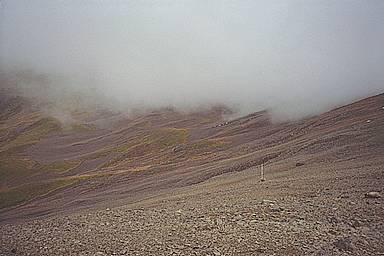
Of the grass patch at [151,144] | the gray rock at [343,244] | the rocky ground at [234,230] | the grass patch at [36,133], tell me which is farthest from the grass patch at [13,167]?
the gray rock at [343,244]

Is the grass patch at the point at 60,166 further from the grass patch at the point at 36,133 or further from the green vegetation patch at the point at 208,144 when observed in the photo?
the grass patch at the point at 36,133

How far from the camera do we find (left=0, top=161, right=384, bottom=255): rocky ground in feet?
44.6

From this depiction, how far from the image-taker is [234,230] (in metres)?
15.3

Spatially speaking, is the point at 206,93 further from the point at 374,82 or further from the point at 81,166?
the point at 81,166

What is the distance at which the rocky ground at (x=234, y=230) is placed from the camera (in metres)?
13.6

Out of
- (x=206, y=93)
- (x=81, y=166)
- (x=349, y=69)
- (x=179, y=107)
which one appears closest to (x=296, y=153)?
(x=81, y=166)

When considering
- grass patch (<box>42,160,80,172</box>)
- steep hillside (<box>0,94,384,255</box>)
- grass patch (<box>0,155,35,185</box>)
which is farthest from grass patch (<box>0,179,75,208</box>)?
grass patch (<box>42,160,80,172</box>)

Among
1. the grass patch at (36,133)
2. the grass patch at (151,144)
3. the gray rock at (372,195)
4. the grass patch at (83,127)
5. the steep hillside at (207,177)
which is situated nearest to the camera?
the steep hillside at (207,177)

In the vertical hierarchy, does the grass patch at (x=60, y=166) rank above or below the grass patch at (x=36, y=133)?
below

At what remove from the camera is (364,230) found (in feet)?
49.0

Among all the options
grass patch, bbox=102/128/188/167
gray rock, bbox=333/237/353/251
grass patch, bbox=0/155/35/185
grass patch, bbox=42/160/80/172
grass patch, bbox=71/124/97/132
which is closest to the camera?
gray rock, bbox=333/237/353/251

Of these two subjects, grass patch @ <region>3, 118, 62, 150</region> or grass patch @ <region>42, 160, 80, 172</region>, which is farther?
grass patch @ <region>3, 118, 62, 150</region>

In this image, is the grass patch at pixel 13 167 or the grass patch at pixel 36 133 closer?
the grass patch at pixel 13 167

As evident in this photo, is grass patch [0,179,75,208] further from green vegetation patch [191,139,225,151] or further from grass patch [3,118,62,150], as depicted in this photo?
grass patch [3,118,62,150]
